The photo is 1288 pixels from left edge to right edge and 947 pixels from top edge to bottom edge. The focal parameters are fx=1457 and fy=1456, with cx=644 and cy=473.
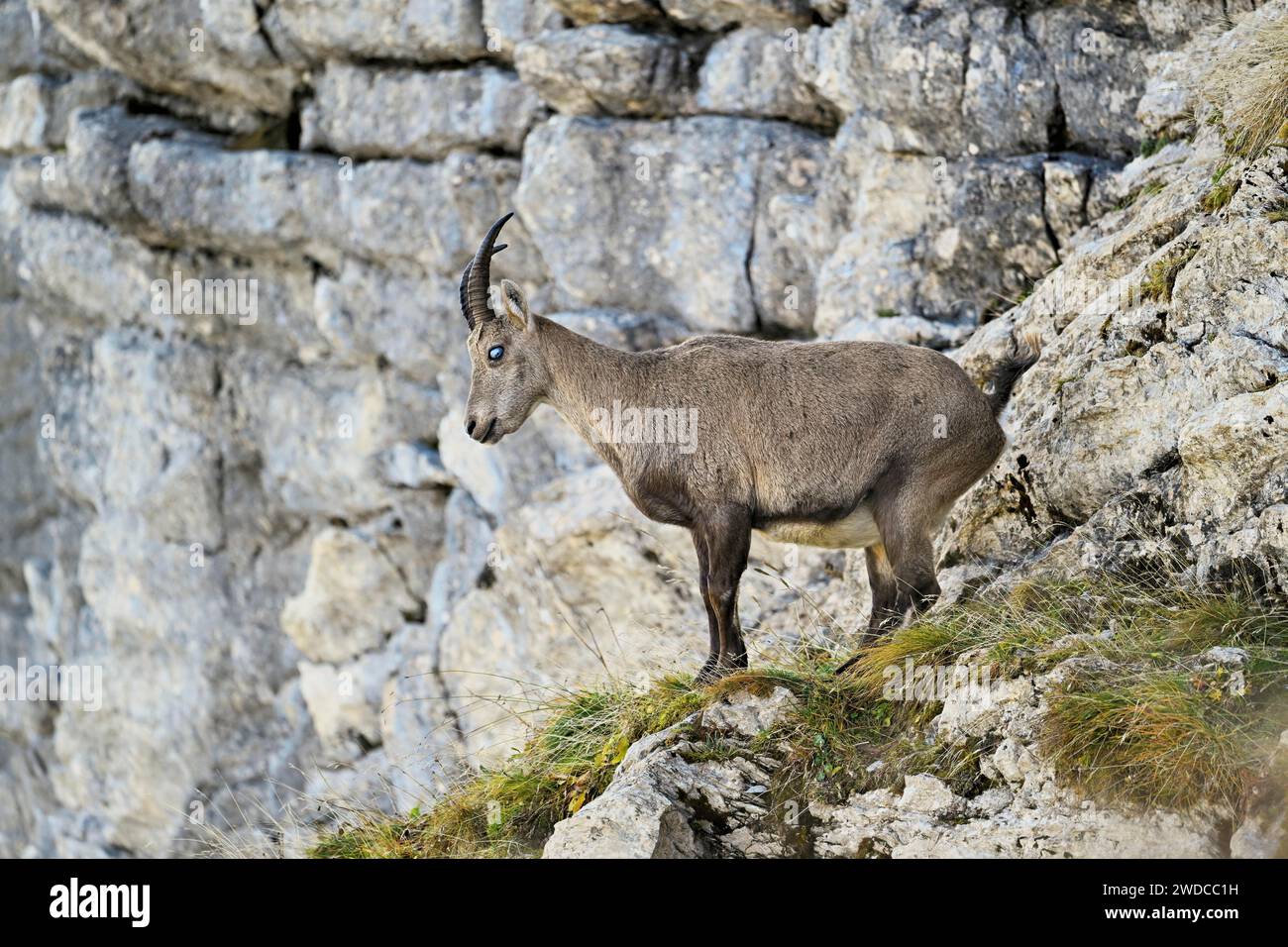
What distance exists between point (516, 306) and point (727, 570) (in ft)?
8.87

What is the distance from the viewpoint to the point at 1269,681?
7.80 meters

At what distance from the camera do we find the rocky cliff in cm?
1084

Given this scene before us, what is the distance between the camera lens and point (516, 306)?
443 inches

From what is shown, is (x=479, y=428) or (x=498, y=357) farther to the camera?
(x=498, y=357)

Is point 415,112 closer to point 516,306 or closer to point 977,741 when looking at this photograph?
point 516,306

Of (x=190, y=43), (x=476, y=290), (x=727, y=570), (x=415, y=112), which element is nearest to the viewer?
(x=727, y=570)

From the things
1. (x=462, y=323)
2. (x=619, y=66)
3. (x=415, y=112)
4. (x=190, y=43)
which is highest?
(x=190, y=43)

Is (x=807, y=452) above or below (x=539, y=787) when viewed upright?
above

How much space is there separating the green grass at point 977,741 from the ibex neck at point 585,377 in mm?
2118

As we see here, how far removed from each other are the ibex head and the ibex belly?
7.19 feet

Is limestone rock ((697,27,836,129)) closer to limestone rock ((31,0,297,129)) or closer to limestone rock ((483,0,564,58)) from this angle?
limestone rock ((483,0,564,58))

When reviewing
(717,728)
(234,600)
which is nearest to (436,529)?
(234,600)

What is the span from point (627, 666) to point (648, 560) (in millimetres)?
5216

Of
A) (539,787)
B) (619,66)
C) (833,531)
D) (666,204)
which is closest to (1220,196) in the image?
(833,531)
